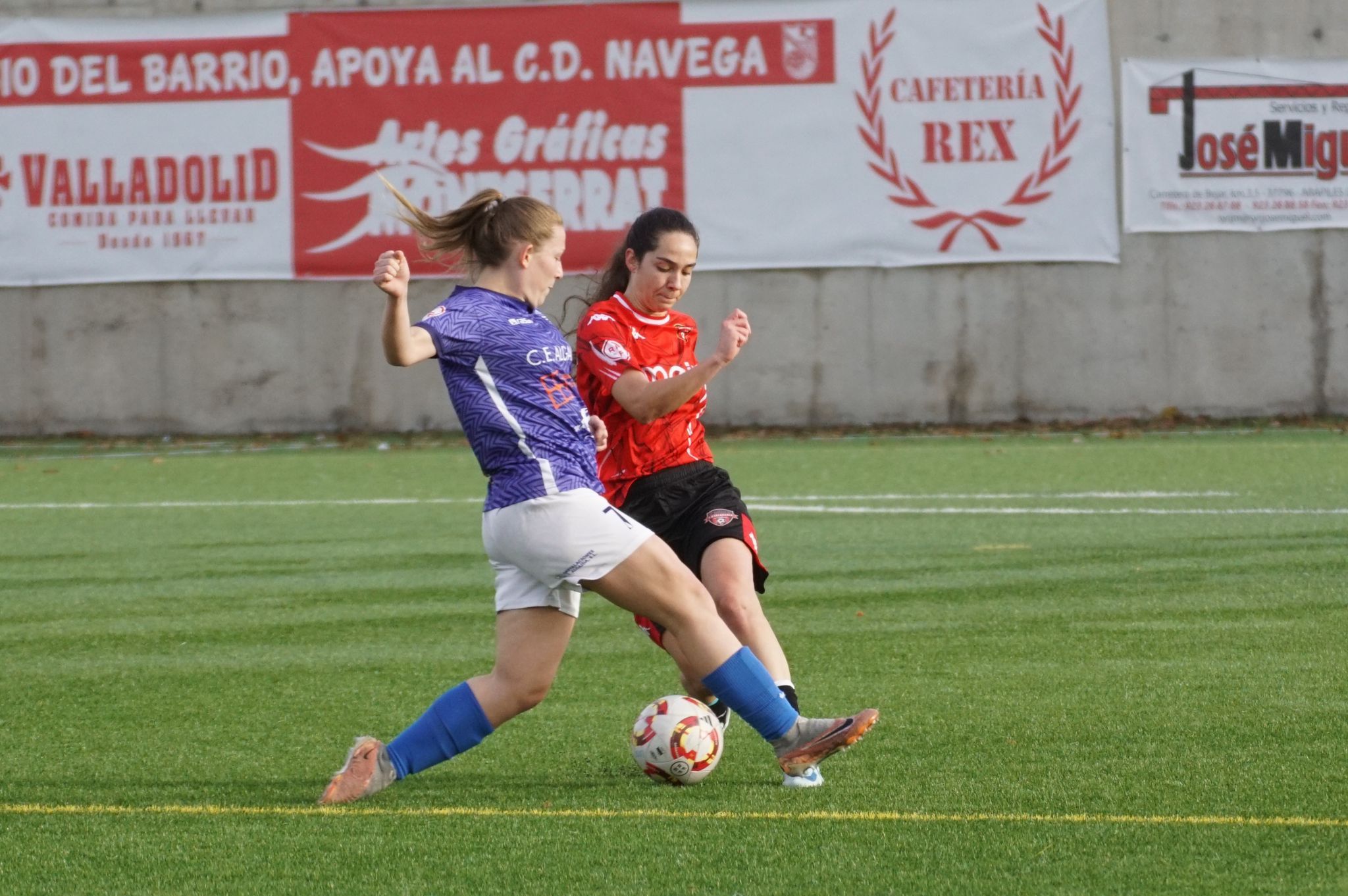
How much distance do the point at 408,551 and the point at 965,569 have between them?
322 cm

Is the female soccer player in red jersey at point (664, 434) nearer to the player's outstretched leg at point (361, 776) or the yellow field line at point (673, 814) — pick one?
the yellow field line at point (673, 814)

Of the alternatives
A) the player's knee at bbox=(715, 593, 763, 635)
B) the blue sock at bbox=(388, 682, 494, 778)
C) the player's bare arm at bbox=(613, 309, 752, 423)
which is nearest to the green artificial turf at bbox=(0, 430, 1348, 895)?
the blue sock at bbox=(388, 682, 494, 778)

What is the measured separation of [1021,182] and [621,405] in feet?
41.4

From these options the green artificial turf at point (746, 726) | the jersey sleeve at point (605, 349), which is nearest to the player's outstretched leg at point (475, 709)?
the green artificial turf at point (746, 726)

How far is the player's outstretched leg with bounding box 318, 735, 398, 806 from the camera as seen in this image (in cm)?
476

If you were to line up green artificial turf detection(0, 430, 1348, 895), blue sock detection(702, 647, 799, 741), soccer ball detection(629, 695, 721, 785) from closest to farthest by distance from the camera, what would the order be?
green artificial turf detection(0, 430, 1348, 895), blue sock detection(702, 647, 799, 741), soccer ball detection(629, 695, 721, 785)

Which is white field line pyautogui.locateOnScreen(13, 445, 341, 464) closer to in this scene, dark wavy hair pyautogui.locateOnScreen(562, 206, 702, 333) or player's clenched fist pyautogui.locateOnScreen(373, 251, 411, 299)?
dark wavy hair pyautogui.locateOnScreen(562, 206, 702, 333)

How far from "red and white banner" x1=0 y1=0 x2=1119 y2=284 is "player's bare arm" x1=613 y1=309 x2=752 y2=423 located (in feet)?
40.5

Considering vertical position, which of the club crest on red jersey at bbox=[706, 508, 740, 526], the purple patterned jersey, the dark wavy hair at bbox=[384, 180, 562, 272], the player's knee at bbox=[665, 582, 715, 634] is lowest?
the player's knee at bbox=[665, 582, 715, 634]

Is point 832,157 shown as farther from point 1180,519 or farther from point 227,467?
point 1180,519

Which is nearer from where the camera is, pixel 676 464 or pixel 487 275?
pixel 487 275

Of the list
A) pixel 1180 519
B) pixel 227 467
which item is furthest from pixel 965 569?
pixel 227 467

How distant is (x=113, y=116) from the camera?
1822 cm

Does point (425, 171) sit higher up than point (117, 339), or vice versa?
point (425, 171)
